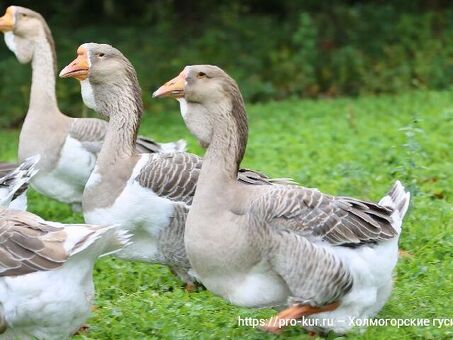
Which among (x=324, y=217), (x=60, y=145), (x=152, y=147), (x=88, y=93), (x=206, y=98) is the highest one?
(x=206, y=98)

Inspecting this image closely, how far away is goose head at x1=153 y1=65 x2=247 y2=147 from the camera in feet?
17.3

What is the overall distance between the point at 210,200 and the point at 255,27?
35.2ft

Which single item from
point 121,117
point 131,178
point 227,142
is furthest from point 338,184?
point 227,142

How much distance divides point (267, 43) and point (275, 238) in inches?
403

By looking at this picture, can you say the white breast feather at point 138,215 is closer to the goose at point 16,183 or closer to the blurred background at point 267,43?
the goose at point 16,183

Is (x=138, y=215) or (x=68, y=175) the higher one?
(x=138, y=215)

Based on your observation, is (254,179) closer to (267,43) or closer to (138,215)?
(138,215)

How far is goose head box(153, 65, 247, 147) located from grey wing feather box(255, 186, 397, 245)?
0.50 meters

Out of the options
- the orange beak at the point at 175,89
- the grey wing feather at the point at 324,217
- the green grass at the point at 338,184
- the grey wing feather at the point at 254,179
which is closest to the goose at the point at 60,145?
the green grass at the point at 338,184

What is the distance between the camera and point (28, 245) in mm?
5074

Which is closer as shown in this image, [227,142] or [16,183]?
[227,142]

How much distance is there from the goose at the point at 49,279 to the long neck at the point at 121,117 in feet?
4.55

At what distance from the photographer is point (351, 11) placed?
15.4 meters

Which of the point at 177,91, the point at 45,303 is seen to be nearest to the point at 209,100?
the point at 177,91
